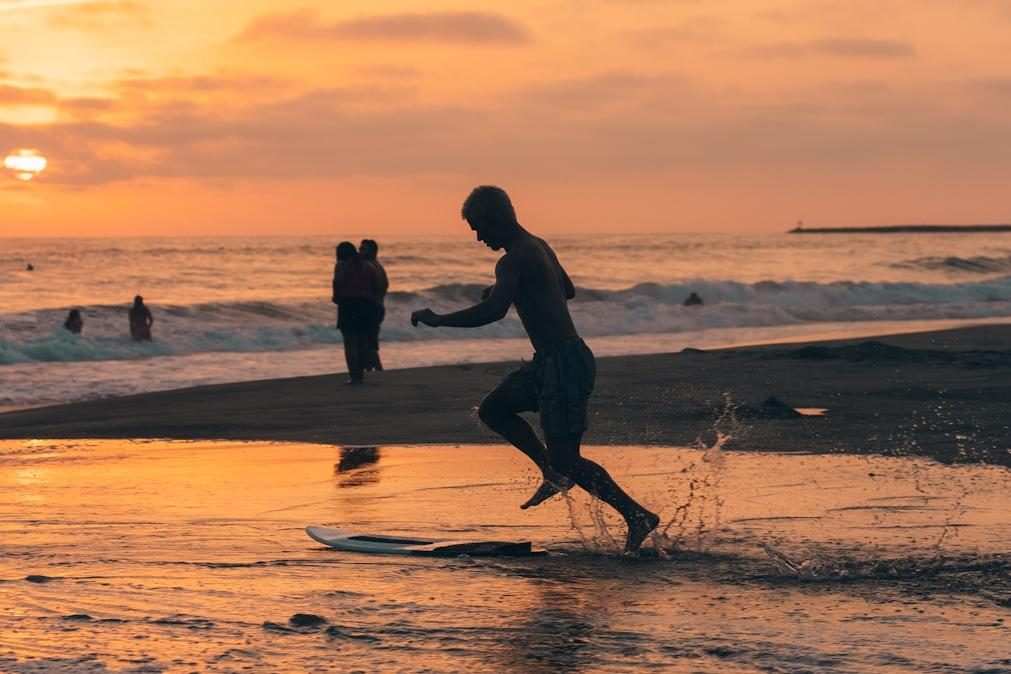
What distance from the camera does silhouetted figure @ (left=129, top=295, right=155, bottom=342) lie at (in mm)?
30047

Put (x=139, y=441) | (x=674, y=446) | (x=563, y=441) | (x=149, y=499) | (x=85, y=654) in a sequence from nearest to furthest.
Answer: (x=85, y=654) < (x=563, y=441) < (x=149, y=499) < (x=674, y=446) < (x=139, y=441)

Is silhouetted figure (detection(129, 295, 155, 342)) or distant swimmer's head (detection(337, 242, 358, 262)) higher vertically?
distant swimmer's head (detection(337, 242, 358, 262))

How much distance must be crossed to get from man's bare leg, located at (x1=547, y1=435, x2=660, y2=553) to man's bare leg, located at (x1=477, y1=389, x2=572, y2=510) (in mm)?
164

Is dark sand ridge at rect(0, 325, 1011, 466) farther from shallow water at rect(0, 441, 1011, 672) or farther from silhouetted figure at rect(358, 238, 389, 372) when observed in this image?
shallow water at rect(0, 441, 1011, 672)

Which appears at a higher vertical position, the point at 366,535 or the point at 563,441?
the point at 563,441

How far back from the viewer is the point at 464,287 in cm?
5100

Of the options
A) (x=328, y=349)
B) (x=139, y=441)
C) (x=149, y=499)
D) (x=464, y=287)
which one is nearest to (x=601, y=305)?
(x=464, y=287)

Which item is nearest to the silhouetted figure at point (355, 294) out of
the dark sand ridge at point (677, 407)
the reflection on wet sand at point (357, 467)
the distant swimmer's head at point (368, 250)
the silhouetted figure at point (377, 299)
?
the silhouetted figure at point (377, 299)

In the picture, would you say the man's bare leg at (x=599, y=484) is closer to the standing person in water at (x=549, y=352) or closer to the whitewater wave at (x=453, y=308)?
the standing person in water at (x=549, y=352)

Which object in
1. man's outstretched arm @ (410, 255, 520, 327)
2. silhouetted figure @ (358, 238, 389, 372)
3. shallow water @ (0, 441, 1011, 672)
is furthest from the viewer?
silhouetted figure @ (358, 238, 389, 372)

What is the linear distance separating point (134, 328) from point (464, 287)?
21.3 m

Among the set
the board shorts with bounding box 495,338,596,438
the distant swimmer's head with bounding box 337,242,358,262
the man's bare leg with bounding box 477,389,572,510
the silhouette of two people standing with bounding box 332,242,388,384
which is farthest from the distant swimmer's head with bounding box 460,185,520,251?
the distant swimmer's head with bounding box 337,242,358,262

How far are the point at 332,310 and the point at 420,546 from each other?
3569cm

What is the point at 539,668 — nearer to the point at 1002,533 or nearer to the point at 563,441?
the point at 563,441
